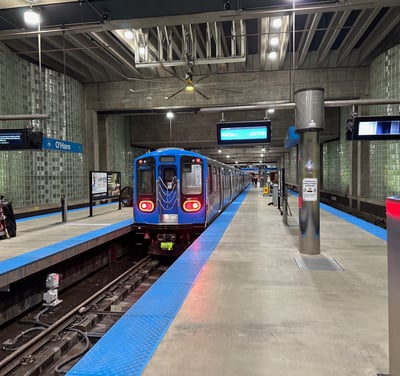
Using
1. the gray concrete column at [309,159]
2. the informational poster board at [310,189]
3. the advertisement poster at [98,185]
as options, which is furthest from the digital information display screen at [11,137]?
the informational poster board at [310,189]

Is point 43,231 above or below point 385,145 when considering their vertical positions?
below

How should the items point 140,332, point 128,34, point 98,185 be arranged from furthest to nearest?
point 98,185 → point 128,34 → point 140,332

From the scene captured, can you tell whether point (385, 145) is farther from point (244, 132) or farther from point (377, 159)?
point (244, 132)

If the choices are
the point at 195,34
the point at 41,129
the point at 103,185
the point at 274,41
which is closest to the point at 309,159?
the point at 195,34

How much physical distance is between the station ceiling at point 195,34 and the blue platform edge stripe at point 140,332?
4771mm

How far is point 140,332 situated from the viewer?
282 cm

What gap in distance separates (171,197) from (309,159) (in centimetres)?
403

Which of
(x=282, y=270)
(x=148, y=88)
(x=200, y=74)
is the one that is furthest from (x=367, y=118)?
(x=148, y=88)

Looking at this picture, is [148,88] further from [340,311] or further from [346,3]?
[340,311]

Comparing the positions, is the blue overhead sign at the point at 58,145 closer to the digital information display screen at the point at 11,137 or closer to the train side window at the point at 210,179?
the digital information display screen at the point at 11,137

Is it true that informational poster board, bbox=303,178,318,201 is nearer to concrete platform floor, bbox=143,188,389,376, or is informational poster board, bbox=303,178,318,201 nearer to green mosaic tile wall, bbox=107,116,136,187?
concrete platform floor, bbox=143,188,389,376

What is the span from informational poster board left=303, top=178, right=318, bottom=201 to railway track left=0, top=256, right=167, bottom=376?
3.76 m

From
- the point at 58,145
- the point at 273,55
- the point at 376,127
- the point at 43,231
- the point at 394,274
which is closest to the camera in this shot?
the point at 394,274

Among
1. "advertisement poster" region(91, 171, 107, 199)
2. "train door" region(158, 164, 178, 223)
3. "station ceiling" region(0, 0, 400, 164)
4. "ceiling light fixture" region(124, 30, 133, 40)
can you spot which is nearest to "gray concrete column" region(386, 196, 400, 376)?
"station ceiling" region(0, 0, 400, 164)
